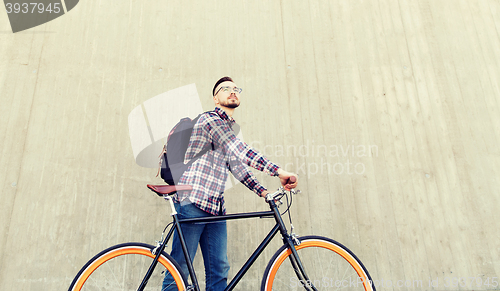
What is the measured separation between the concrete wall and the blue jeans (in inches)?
29.2

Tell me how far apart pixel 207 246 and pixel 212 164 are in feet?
1.75

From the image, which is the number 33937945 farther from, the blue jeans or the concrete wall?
the blue jeans

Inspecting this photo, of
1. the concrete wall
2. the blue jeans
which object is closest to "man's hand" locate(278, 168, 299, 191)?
the blue jeans

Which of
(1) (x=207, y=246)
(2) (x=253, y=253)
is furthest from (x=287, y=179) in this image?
(1) (x=207, y=246)

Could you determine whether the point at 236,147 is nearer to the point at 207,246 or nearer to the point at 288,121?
the point at 207,246

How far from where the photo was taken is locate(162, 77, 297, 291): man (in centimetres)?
184

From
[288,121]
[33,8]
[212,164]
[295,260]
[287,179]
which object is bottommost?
[295,260]

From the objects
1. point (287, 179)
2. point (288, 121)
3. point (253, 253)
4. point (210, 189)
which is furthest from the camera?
point (288, 121)

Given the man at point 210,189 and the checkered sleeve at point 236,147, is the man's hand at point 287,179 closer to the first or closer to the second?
the checkered sleeve at point 236,147

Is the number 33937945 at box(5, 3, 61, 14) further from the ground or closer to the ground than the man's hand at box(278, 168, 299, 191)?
further from the ground

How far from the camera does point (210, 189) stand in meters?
1.87

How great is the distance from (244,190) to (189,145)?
102 centimetres

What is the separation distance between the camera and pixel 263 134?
2.91 m

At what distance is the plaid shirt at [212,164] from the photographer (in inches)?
72.4
